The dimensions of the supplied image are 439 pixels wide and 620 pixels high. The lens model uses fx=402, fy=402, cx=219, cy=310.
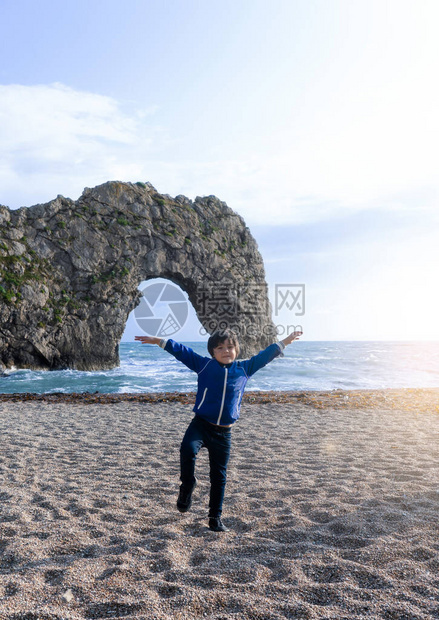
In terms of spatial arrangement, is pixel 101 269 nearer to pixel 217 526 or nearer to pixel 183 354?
pixel 183 354

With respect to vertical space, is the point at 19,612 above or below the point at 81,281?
below

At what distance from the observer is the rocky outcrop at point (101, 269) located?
2920 centimetres

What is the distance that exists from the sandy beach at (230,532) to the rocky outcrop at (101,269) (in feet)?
75.4

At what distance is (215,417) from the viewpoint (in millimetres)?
3834

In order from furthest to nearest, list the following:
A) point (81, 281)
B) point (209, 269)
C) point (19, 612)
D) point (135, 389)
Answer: point (209, 269) → point (81, 281) → point (135, 389) → point (19, 612)

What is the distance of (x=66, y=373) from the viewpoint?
2802 centimetres

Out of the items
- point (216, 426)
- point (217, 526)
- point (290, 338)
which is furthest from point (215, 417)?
point (290, 338)

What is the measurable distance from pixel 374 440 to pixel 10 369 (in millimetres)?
26427

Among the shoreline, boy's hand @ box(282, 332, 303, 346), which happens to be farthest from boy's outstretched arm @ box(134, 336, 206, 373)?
the shoreline

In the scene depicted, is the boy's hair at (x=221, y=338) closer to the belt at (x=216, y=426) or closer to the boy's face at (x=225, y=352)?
the boy's face at (x=225, y=352)

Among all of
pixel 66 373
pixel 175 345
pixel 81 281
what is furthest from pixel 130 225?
pixel 175 345

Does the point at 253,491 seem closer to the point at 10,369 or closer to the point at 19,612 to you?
the point at 19,612

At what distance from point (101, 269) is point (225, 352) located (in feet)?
102


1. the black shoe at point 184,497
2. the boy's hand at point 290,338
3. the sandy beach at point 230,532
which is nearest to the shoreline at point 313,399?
the sandy beach at point 230,532
